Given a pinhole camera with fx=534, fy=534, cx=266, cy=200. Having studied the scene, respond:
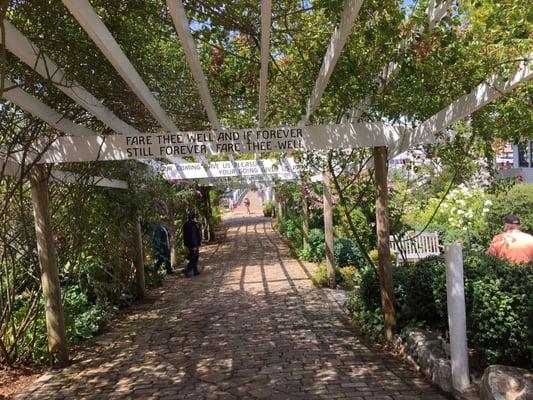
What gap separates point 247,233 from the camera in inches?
995

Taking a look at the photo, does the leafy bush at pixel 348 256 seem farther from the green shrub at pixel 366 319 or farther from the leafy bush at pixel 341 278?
the green shrub at pixel 366 319

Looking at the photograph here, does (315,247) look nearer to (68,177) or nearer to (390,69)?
(68,177)

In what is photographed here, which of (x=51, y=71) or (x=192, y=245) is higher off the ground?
(x=51, y=71)

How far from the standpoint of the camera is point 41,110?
5.07 m

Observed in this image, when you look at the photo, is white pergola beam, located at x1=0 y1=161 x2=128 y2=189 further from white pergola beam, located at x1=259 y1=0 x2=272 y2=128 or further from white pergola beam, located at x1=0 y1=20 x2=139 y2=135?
white pergola beam, located at x1=259 y1=0 x2=272 y2=128

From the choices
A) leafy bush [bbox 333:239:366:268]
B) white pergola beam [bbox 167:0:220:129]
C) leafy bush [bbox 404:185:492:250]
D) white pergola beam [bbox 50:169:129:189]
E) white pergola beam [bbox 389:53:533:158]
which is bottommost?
leafy bush [bbox 333:239:366:268]

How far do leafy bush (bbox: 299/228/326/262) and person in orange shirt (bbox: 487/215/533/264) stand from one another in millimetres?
7655

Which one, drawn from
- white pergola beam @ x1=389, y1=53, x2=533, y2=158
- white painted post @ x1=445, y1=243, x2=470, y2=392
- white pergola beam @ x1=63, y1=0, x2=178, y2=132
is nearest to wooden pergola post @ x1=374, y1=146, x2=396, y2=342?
white pergola beam @ x1=389, y1=53, x2=533, y2=158

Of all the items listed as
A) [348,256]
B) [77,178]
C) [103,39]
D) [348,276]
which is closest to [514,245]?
[103,39]

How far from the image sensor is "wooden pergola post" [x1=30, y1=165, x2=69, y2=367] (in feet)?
18.8

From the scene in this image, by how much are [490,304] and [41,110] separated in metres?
4.34

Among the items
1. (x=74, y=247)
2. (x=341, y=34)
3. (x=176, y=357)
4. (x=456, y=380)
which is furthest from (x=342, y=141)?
(x=74, y=247)

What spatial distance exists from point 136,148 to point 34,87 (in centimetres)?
115

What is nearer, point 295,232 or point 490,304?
point 490,304
